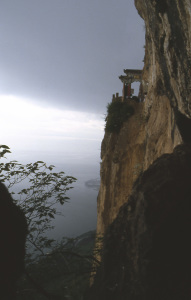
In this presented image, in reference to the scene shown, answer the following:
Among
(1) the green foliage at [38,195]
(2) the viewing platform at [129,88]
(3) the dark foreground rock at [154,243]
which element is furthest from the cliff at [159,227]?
(2) the viewing platform at [129,88]

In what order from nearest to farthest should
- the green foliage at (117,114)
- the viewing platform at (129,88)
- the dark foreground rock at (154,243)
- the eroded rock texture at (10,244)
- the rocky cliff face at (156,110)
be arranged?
1. the dark foreground rock at (154,243)
2. the eroded rock texture at (10,244)
3. the rocky cliff face at (156,110)
4. the green foliage at (117,114)
5. the viewing platform at (129,88)

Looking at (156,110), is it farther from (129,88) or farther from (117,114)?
(129,88)

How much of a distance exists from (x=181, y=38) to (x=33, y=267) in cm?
783

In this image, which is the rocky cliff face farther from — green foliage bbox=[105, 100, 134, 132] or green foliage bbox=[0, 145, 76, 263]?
green foliage bbox=[0, 145, 76, 263]

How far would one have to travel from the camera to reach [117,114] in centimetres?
1648

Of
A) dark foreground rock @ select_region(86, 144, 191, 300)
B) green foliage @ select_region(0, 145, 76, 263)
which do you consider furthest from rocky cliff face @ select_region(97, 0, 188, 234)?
green foliage @ select_region(0, 145, 76, 263)

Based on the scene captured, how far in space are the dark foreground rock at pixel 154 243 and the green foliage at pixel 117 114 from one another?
503 inches

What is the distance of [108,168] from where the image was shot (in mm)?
17078

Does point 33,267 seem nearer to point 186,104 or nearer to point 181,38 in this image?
point 186,104

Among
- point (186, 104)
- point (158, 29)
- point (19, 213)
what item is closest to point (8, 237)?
point (19, 213)

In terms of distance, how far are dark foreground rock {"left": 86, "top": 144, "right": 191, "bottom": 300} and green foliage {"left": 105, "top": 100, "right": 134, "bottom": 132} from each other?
12.8 m

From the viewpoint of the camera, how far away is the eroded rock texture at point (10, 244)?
11.3ft

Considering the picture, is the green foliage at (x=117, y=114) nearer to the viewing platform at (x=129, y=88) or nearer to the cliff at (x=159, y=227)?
the viewing platform at (x=129, y=88)

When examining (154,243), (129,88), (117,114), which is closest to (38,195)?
(154,243)
